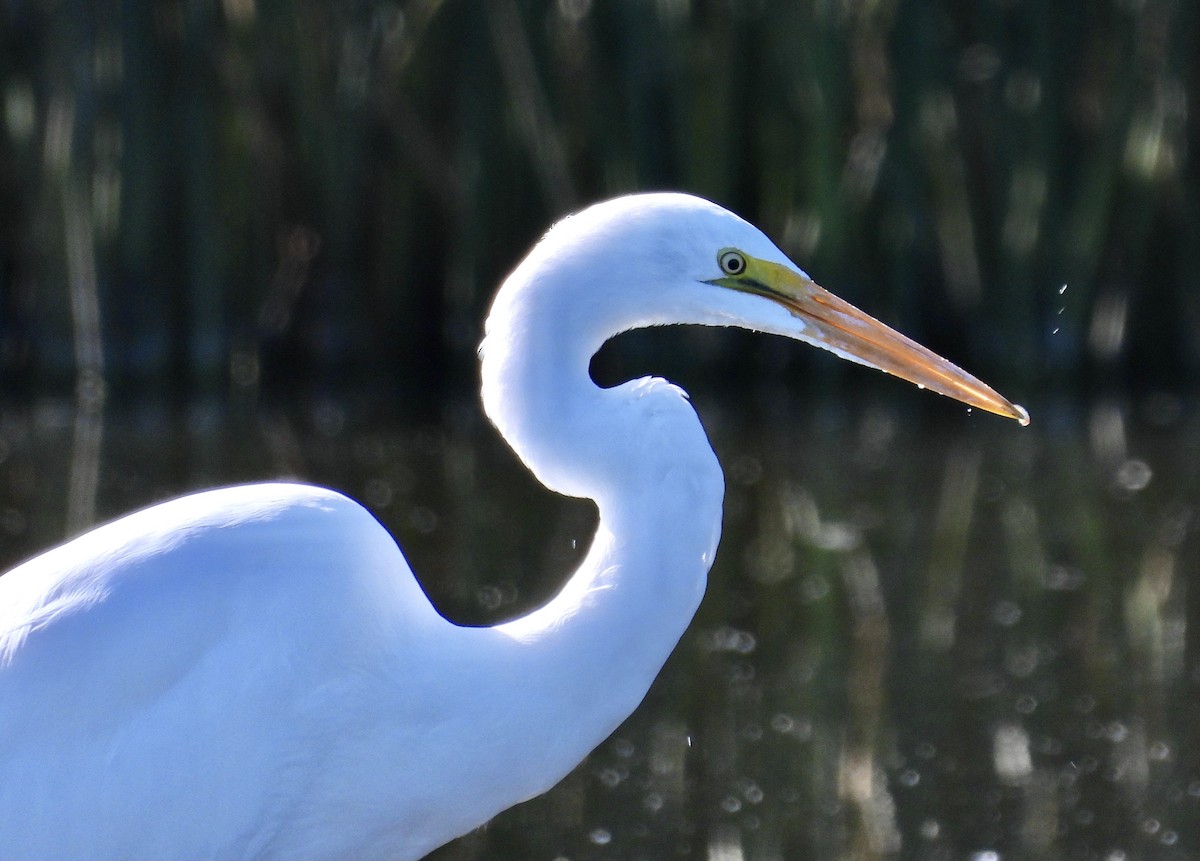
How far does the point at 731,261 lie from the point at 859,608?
7.79 feet

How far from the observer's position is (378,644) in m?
2.41

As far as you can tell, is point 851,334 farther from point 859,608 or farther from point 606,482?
point 859,608

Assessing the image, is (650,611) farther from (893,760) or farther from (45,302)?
(45,302)

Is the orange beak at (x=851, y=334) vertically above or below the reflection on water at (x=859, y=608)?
above

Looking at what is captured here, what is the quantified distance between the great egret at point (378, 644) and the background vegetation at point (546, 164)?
4745mm

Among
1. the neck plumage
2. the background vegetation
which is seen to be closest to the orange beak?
the neck plumage

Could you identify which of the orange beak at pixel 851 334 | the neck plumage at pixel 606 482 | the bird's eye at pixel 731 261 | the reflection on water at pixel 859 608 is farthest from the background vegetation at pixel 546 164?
the neck plumage at pixel 606 482

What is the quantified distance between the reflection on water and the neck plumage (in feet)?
2.85

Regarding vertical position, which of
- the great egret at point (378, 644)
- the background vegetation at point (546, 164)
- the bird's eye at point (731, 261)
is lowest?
the background vegetation at point (546, 164)

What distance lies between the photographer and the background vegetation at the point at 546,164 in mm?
7016

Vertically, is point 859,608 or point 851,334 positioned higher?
point 851,334

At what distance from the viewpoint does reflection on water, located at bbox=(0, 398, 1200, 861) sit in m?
3.28

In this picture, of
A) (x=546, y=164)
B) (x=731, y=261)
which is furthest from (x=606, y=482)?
(x=546, y=164)

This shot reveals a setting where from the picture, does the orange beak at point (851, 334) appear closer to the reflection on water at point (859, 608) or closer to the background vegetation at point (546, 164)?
the reflection on water at point (859, 608)
